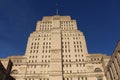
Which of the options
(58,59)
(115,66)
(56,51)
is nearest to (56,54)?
(56,51)

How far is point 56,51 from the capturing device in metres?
76.9

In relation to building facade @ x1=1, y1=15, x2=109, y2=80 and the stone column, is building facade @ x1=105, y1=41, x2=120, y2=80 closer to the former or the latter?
building facade @ x1=1, y1=15, x2=109, y2=80

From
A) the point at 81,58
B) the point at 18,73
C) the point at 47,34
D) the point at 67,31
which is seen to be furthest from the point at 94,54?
the point at 18,73

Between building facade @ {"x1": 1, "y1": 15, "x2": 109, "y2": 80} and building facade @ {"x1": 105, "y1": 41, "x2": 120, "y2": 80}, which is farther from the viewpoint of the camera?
building facade @ {"x1": 1, "y1": 15, "x2": 109, "y2": 80}

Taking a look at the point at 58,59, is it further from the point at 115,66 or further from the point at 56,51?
the point at 115,66

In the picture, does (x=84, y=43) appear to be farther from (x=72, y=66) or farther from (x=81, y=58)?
(x=72, y=66)

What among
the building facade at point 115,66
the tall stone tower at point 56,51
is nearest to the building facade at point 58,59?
the tall stone tower at point 56,51

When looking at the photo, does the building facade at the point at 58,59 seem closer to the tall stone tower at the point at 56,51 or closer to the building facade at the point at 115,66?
the tall stone tower at the point at 56,51

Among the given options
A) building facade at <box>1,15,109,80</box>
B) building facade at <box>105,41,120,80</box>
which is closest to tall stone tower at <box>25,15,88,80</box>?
building facade at <box>1,15,109,80</box>

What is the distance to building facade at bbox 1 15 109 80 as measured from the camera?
69312 millimetres

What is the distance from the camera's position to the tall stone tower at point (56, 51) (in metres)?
70.2

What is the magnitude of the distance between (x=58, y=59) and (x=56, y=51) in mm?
4952

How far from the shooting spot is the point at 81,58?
248ft

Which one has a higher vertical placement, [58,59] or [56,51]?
[56,51]
